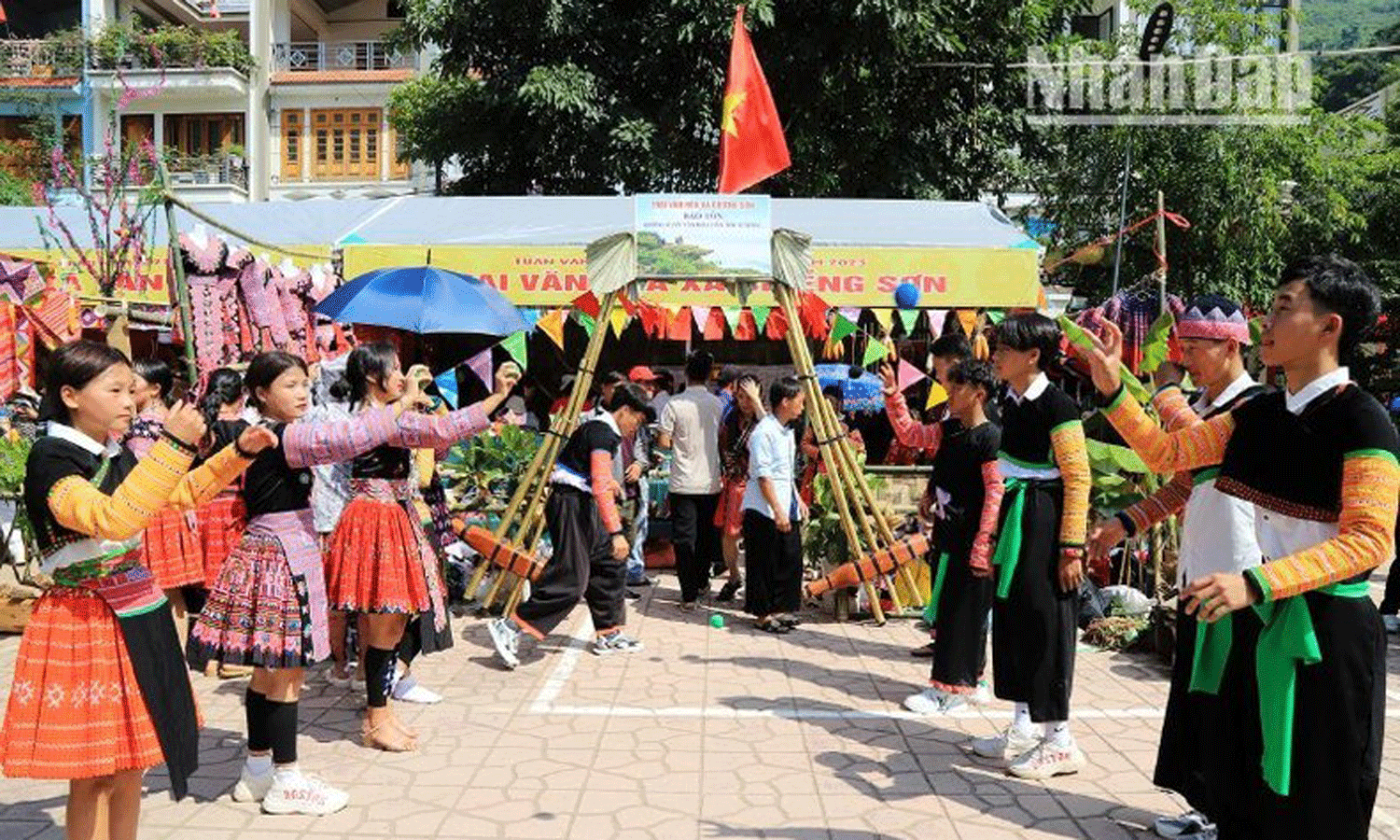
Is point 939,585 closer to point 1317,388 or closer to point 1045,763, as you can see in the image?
point 1045,763

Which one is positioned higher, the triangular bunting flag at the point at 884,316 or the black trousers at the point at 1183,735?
the triangular bunting flag at the point at 884,316

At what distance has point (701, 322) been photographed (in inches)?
421

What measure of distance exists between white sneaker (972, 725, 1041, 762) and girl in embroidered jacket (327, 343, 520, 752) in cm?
245

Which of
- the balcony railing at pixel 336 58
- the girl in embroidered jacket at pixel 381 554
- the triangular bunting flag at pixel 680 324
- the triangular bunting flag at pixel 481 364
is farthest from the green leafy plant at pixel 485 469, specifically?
the balcony railing at pixel 336 58

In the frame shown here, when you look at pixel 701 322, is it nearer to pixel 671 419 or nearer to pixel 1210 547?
pixel 671 419

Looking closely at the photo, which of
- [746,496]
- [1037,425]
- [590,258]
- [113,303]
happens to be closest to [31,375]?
[113,303]

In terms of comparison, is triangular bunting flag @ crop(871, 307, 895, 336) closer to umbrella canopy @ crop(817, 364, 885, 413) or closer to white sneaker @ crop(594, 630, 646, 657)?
umbrella canopy @ crop(817, 364, 885, 413)

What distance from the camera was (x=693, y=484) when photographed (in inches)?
312

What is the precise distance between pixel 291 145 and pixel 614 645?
82.4 feet

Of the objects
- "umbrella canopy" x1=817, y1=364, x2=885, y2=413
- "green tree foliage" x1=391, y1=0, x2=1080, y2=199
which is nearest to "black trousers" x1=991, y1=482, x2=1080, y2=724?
"umbrella canopy" x1=817, y1=364, x2=885, y2=413

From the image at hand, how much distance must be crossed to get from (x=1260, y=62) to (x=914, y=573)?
34.3ft

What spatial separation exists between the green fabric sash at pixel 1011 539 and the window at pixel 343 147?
25788 millimetres

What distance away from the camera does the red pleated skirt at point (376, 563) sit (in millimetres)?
4371

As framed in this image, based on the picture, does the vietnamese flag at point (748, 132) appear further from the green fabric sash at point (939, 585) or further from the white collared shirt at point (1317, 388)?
the white collared shirt at point (1317, 388)
